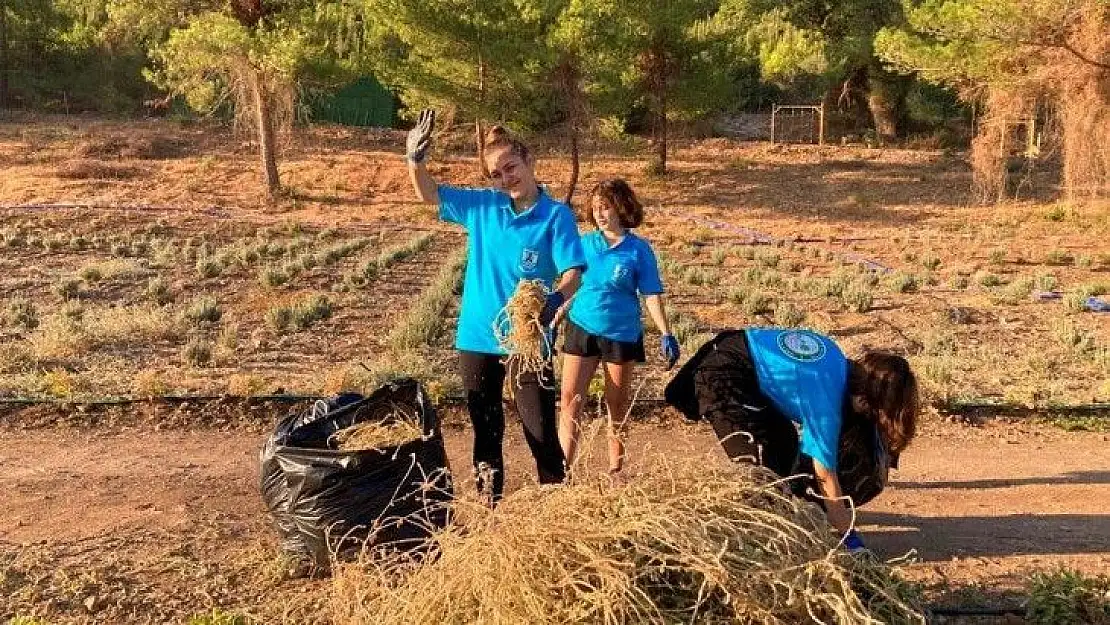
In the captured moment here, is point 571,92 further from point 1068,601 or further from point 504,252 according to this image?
point 1068,601

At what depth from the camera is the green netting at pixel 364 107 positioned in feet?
102

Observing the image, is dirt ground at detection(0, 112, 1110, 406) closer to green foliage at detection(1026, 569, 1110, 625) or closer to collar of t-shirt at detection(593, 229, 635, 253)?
collar of t-shirt at detection(593, 229, 635, 253)

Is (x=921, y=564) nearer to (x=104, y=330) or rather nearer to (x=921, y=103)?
(x=104, y=330)

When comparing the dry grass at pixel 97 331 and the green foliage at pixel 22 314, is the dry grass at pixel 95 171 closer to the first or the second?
the green foliage at pixel 22 314

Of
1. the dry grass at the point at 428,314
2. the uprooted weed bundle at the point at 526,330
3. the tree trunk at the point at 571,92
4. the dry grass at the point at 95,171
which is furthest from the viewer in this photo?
the dry grass at the point at 95,171

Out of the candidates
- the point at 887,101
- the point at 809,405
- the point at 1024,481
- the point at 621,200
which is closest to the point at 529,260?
the point at 621,200

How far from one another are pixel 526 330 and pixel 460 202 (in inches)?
26.6

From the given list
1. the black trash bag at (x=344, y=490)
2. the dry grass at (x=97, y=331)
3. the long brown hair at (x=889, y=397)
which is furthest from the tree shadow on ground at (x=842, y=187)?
the black trash bag at (x=344, y=490)

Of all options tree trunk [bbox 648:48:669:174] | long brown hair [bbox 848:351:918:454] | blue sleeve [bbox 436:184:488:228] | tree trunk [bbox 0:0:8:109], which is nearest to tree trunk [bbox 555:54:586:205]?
tree trunk [bbox 648:48:669:174]

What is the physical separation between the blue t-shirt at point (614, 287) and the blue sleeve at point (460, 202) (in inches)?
26.5

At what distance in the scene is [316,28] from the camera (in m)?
18.1

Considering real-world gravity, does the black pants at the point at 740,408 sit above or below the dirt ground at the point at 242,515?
above

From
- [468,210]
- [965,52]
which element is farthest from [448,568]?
[965,52]

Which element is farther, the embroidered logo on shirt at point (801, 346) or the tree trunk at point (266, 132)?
the tree trunk at point (266, 132)
